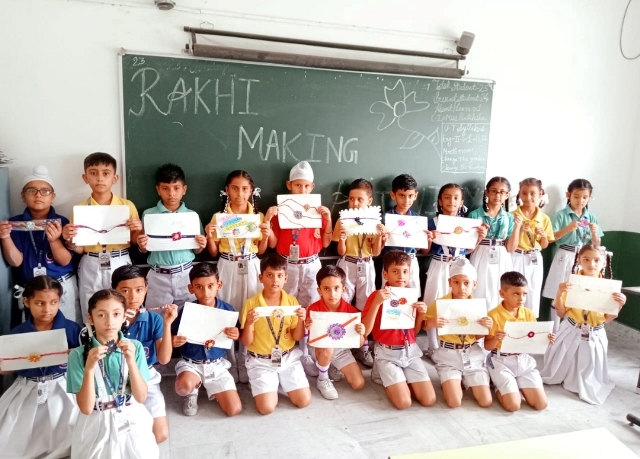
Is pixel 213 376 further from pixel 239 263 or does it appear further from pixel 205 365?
pixel 239 263

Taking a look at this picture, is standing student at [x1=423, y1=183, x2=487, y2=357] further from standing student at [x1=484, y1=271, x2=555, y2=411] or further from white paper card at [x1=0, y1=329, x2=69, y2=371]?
white paper card at [x1=0, y1=329, x2=69, y2=371]

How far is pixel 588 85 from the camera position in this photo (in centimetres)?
439

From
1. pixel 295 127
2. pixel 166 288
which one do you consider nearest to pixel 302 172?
pixel 295 127

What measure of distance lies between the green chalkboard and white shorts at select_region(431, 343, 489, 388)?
127 cm

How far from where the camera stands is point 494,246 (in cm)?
389

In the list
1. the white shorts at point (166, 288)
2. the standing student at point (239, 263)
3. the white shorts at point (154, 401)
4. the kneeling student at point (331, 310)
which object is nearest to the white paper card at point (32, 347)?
the white shorts at point (154, 401)

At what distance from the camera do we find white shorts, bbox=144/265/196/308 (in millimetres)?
3330

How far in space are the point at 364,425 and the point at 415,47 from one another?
2.89m

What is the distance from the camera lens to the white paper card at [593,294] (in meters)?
3.24

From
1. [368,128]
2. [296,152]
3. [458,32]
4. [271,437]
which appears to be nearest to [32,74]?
[296,152]

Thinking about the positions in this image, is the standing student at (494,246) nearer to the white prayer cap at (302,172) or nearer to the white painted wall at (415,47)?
the white painted wall at (415,47)

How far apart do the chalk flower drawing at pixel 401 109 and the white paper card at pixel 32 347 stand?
2.71 metres

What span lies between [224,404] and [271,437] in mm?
398

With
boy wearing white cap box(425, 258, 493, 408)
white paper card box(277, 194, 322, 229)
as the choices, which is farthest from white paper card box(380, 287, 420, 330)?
white paper card box(277, 194, 322, 229)
